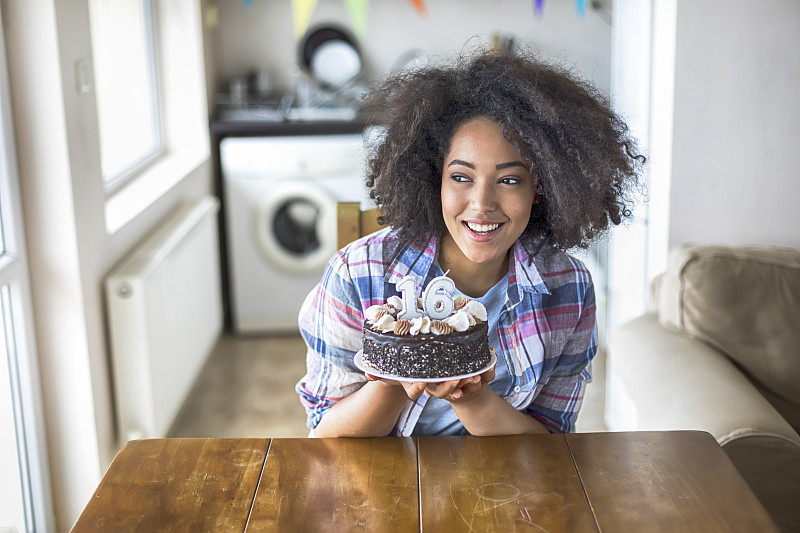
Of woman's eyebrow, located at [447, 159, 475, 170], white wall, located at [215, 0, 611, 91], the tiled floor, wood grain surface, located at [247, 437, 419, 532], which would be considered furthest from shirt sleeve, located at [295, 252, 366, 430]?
white wall, located at [215, 0, 611, 91]

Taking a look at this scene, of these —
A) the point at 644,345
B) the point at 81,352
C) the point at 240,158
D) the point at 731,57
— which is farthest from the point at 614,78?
the point at 81,352

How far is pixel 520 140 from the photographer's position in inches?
54.1

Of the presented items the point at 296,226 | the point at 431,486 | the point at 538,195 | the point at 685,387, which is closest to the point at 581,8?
the point at 296,226

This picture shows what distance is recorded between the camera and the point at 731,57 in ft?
7.53

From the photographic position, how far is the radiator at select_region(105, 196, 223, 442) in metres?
2.43

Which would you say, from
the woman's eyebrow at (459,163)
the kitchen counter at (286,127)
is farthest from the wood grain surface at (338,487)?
the kitchen counter at (286,127)

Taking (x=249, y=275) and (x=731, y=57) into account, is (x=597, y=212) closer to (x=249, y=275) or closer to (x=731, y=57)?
(x=731, y=57)

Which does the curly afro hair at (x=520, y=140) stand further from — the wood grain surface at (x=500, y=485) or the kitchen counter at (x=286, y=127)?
the kitchen counter at (x=286, y=127)

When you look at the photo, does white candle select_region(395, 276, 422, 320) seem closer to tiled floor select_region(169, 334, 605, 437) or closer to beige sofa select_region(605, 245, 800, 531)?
beige sofa select_region(605, 245, 800, 531)

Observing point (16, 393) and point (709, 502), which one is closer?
point (709, 502)

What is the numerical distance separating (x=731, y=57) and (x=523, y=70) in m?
1.17

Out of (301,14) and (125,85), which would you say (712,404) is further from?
(301,14)

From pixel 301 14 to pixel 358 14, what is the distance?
27 centimetres

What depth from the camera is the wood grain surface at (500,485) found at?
1.11 m
